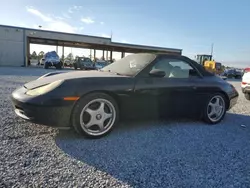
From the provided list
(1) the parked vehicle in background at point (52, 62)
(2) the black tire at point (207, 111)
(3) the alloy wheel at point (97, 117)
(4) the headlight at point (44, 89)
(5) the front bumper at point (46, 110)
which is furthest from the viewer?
(1) the parked vehicle in background at point (52, 62)

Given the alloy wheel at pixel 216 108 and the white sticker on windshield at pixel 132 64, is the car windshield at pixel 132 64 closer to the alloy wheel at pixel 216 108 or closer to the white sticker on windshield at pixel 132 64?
the white sticker on windshield at pixel 132 64

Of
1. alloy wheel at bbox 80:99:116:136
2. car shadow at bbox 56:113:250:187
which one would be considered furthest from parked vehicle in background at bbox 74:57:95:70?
alloy wheel at bbox 80:99:116:136

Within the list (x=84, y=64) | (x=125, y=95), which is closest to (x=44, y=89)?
(x=125, y=95)

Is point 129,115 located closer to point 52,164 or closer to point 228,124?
point 52,164

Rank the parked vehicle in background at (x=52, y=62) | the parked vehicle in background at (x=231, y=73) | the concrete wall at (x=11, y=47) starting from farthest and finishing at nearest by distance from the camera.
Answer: the parked vehicle in background at (x=231, y=73) < the concrete wall at (x=11, y=47) < the parked vehicle in background at (x=52, y=62)

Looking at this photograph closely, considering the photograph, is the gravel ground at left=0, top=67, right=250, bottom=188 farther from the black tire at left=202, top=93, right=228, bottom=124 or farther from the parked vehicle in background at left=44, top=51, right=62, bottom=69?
the parked vehicle in background at left=44, top=51, right=62, bottom=69

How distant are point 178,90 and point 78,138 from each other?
1871 mm

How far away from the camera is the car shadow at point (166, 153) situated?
2.29m

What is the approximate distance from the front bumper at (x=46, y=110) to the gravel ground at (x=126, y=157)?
286 millimetres

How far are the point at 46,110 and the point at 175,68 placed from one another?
2.38m

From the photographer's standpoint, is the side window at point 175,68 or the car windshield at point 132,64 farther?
the side window at point 175,68

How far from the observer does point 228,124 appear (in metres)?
4.45

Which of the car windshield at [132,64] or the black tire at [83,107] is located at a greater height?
the car windshield at [132,64]

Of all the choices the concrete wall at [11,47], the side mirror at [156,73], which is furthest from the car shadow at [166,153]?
the concrete wall at [11,47]
